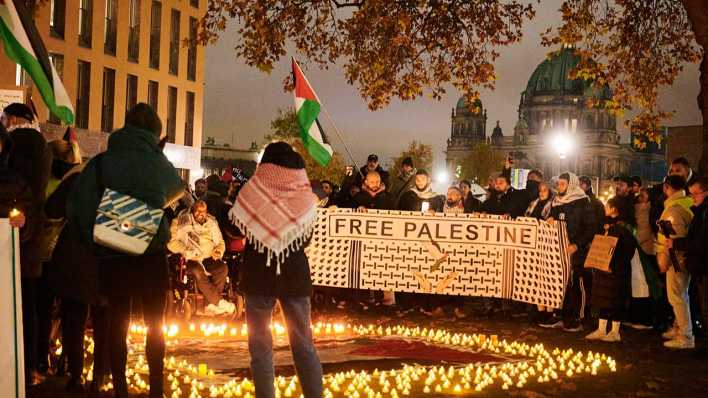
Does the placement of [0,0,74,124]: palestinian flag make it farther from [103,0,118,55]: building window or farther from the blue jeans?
[103,0,118,55]: building window

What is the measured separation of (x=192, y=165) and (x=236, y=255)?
3451cm

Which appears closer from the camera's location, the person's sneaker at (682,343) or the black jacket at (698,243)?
the black jacket at (698,243)

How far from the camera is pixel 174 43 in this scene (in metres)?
47.1

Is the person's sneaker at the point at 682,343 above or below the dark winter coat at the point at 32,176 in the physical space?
below

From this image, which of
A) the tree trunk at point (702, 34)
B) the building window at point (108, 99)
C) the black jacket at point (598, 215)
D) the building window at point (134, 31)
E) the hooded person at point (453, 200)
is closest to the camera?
the black jacket at point (598, 215)

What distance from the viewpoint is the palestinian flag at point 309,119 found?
1507 centimetres

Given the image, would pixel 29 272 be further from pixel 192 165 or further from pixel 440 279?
pixel 192 165

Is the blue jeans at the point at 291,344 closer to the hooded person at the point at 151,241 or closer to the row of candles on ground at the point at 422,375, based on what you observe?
the hooded person at the point at 151,241

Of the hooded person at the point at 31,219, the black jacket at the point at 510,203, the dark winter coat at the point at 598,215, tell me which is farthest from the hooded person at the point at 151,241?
the black jacket at the point at 510,203

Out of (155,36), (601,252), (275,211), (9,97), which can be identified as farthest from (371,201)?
(155,36)

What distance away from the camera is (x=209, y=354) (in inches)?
435

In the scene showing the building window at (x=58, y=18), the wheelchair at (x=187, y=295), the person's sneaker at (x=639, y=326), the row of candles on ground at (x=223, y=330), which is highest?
the building window at (x=58, y=18)

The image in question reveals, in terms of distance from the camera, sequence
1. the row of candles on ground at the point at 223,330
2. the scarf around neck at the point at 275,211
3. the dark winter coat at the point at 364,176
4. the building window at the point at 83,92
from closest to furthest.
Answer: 1. the scarf around neck at the point at 275,211
2. the row of candles on ground at the point at 223,330
3. the dark winter coat at the point at 364,176
4. the building window at the point at 83,92

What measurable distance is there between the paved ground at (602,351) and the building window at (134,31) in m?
30.4
